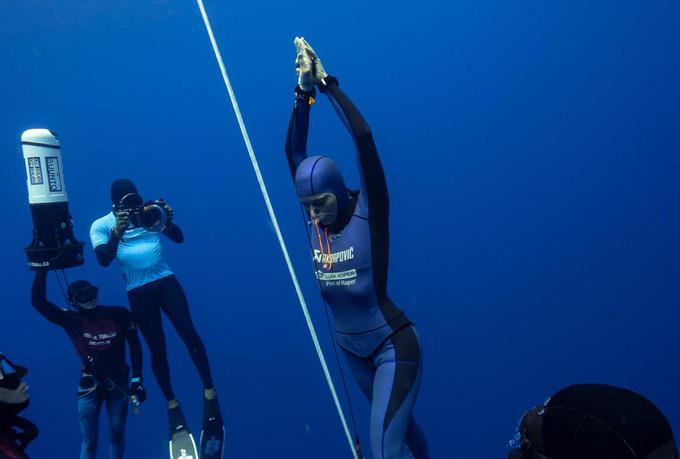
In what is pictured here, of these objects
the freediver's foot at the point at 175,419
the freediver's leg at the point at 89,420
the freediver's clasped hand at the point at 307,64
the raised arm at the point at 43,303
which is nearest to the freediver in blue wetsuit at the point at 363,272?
the freediver's clasped hand at the point at 307,64

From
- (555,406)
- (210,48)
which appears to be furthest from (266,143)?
(555,406)

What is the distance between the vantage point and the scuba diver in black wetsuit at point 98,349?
3975 mm

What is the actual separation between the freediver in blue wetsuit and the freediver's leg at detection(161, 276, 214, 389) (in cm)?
160

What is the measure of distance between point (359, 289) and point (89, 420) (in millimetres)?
2639

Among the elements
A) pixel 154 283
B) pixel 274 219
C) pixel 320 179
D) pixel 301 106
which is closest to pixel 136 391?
pixel 154 283

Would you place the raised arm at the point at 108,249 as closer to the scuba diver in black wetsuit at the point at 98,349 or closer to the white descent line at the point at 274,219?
the scuba diver in black wetsuit at the point at 98,349

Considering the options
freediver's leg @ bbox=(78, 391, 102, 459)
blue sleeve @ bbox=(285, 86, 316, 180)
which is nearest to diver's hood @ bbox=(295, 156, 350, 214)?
blue sleeve @ bbox=(285, 86, 316, 180)

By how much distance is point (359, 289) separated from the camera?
2.80 metres

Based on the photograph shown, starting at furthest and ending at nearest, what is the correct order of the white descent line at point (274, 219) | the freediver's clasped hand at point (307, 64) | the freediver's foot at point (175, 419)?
1. the white descent line at point (274, 219)
2. the freediver's foot at point (175, 419)
3. the freediver's clasped hand at point (307, 64)

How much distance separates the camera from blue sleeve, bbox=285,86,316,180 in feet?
9.62

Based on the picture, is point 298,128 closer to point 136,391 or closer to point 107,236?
point 107,236

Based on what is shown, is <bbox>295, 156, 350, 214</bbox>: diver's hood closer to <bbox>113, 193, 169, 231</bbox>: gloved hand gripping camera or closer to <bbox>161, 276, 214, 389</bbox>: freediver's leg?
<bbox>113, 193, 169, 231</bbox>: gloved hand gripping camera

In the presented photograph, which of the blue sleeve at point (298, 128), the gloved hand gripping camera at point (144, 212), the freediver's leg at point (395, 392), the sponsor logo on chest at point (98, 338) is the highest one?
the blue sleeve at point (298, 128)

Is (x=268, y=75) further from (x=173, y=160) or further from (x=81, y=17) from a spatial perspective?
(x=81, y=17)
